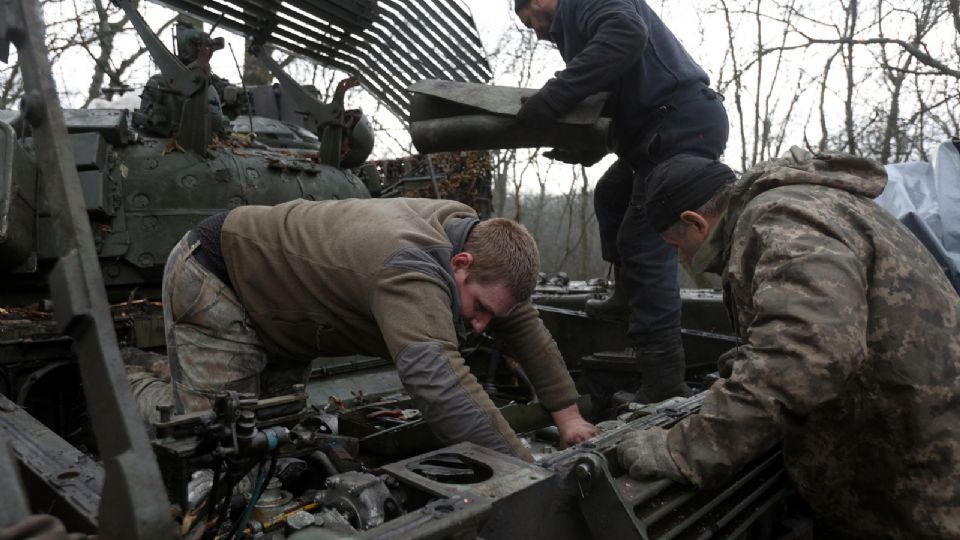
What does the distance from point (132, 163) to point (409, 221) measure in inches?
94.1

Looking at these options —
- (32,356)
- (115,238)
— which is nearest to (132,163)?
(115,238)

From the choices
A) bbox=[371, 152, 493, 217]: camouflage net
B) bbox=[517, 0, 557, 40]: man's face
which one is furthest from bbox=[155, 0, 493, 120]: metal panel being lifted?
bbox=[371, 152, 493, 217]: camouflage net

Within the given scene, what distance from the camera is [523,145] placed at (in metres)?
3.76

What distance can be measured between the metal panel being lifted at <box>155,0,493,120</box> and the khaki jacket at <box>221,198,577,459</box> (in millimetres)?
2322

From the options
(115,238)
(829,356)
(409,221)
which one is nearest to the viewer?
(829,356)

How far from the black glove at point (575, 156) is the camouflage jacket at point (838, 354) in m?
1.54

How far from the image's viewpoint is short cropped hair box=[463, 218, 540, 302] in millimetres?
2502

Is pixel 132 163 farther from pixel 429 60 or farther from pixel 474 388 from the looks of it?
pixel 474 388

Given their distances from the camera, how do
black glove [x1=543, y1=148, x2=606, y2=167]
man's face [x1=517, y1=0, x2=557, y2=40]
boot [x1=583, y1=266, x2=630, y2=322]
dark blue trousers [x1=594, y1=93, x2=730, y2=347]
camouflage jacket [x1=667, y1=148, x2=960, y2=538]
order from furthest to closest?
boot [x1=583, y1=266, x2=630, y2=322] < black glove [x1=543, y1=148, x2=606, y2=167] < man's face [x1=517, y1=0, x2=557, y2=40] < dark blue trousers [x1=594, y1=93, x2=730, y2=347] < camouflage jacket [x1=667, y1=148, x2=960, y2=538]

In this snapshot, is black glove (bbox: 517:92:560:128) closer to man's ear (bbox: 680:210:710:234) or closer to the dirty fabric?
man's ear (bbox: 680:210:710:234)

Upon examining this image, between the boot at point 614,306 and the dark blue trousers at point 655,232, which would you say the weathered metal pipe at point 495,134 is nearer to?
the dark blue trousers at point 655,232

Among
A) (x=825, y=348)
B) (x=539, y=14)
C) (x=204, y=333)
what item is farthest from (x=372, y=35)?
(x=825, y=348)

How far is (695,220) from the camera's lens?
240cm

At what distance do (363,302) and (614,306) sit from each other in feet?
7.78
